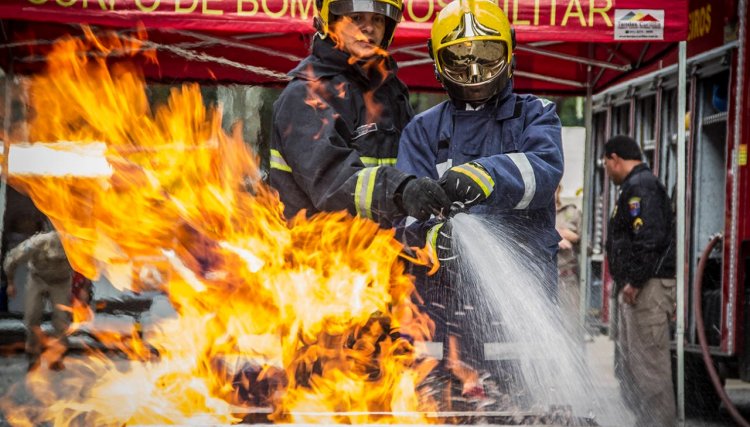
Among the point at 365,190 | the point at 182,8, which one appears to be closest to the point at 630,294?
the point at 182,8

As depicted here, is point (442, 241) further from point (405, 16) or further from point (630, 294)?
point (630, 294)

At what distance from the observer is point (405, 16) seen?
256 inches

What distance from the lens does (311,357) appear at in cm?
367

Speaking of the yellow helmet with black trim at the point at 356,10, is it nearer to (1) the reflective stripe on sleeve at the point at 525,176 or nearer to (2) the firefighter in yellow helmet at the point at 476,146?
(2) the firefighter in yellow helmet at the point at 476,146

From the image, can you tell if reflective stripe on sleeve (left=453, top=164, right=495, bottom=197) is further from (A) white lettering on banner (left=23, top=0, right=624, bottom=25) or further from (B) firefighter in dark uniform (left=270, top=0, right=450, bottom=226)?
(A) white lettering on banner (left=23, top=0, right=624, bottom=25)

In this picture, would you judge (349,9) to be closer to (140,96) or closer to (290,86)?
(290,86)

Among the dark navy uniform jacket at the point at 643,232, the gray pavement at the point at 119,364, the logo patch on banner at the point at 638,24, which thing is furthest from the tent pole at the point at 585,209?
the logo patch on banner at the point at 638,24

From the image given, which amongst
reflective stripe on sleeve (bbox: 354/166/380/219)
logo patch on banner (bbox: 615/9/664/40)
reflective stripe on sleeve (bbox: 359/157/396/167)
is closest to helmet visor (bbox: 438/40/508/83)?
reflective stripe on sleeve (bbox: 359/157/396/167)

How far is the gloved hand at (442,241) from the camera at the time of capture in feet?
11.4

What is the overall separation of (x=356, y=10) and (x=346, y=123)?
1.42 feet

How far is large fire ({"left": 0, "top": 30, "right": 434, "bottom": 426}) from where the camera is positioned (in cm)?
334

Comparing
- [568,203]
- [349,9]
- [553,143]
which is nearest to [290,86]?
[349,9]

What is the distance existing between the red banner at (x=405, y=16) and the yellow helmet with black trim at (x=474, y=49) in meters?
2.83

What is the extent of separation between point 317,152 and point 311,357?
2.72 ft
